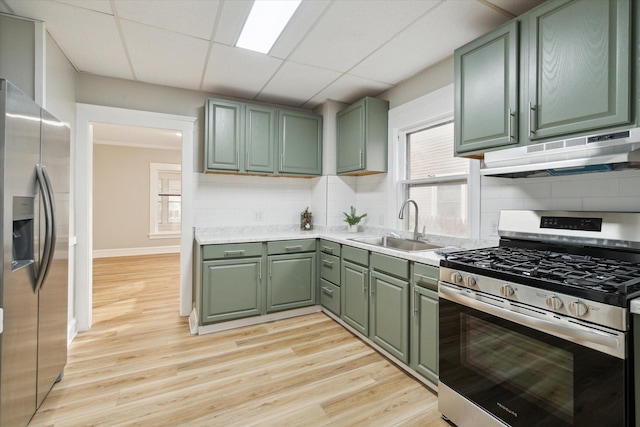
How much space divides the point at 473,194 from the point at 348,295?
4.51 ft

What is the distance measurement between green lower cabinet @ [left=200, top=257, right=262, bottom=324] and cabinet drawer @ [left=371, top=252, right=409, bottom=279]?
1.19 meters

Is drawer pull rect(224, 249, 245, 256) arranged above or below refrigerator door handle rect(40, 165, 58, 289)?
below

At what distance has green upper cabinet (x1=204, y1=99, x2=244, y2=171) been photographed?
3186mm

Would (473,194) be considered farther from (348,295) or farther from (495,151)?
(348,295)

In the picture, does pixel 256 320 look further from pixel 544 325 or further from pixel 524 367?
pixel 544 325

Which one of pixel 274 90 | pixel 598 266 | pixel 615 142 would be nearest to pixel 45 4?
pixel 274 90

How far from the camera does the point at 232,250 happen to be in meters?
2.92

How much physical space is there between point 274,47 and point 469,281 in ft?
7.06

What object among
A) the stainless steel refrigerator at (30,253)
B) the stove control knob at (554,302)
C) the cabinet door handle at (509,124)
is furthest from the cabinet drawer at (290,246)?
the stove control knob at (554,302)

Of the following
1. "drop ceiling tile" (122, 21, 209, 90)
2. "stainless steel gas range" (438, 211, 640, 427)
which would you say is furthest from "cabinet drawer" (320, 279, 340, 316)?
"drop ceiling tile" (122, 21, 209, 90)

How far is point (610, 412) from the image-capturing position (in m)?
1.08

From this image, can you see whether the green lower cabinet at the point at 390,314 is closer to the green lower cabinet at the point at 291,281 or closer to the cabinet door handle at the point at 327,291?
the cabinet door handle at the point at 327,291

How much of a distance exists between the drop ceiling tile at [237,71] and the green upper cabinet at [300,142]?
19.1 inches

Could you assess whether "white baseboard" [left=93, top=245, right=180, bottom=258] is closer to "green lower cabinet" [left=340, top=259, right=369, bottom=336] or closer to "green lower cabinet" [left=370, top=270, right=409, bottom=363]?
"green lower cabinet" [left=340, top=259, right=369, bottom=336]
